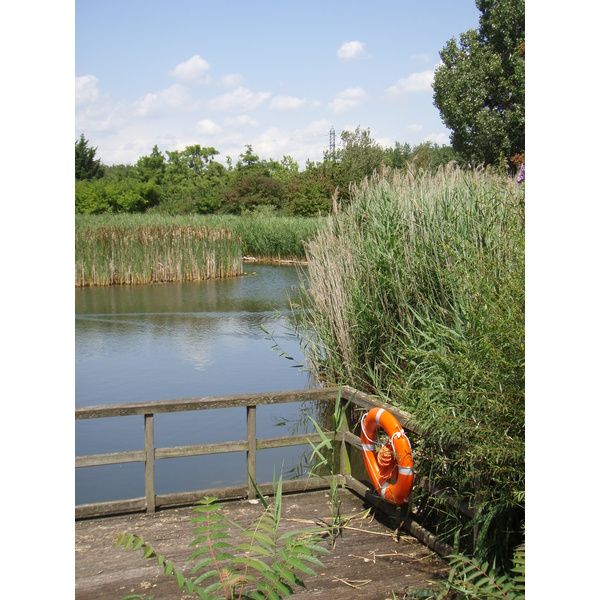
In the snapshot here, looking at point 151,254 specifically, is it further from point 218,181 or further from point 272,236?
point 218,181

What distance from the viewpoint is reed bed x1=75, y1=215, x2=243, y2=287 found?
1733cm

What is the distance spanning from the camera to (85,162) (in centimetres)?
3966

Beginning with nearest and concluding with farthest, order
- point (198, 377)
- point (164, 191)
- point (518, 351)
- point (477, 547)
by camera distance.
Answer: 1. point (518, 351)
2. point (477, 547)
3. point (198, 377)
4. point (164, 191)

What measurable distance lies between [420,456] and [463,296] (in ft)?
2.91

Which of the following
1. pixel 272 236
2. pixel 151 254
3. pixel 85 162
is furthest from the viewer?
pixel 85 162

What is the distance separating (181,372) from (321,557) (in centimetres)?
610

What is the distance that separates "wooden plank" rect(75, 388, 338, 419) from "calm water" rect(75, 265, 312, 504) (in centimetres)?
167

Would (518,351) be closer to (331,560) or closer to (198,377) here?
(331,560)

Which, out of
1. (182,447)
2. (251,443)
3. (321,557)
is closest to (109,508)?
(182,447)

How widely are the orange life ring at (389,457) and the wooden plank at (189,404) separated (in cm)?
47

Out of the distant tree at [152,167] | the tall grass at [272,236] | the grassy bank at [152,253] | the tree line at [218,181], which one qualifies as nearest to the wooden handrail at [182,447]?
the grassy bank at [152,253]

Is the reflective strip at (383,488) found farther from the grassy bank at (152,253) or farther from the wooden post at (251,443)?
the grassy bank at (152,253)
